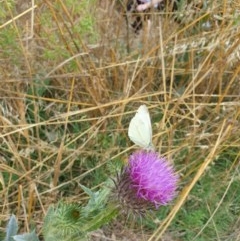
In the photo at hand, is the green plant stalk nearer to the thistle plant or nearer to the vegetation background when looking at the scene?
the thistle plant

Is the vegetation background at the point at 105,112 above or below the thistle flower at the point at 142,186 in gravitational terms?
below

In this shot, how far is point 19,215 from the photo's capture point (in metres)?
1.46

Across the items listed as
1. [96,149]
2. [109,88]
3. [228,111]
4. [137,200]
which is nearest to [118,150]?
[96,149]

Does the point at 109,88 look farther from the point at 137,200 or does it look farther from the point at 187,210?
the point at 137,200

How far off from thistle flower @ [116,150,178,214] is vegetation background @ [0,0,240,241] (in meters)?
0.43

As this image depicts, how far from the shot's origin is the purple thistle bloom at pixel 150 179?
0.99 meters

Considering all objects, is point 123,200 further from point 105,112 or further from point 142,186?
point 105,112

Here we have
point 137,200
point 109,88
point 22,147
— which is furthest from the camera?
point 109,88

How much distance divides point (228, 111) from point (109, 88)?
12.6 inches

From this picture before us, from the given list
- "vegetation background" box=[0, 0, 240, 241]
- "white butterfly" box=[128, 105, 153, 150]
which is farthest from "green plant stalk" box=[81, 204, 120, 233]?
Answer: "vegetation background" box=[0, 0, 240, 241]

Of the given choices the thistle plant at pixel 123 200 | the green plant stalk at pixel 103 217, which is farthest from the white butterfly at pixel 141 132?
the green plant stalk at pixel 103 217

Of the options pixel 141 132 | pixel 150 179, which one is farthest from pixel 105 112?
pixel 150 179

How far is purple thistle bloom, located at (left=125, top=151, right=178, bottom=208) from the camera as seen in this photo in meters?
0.99

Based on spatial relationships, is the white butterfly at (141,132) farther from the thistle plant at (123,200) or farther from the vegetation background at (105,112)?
the vegetation background at (105,112)
